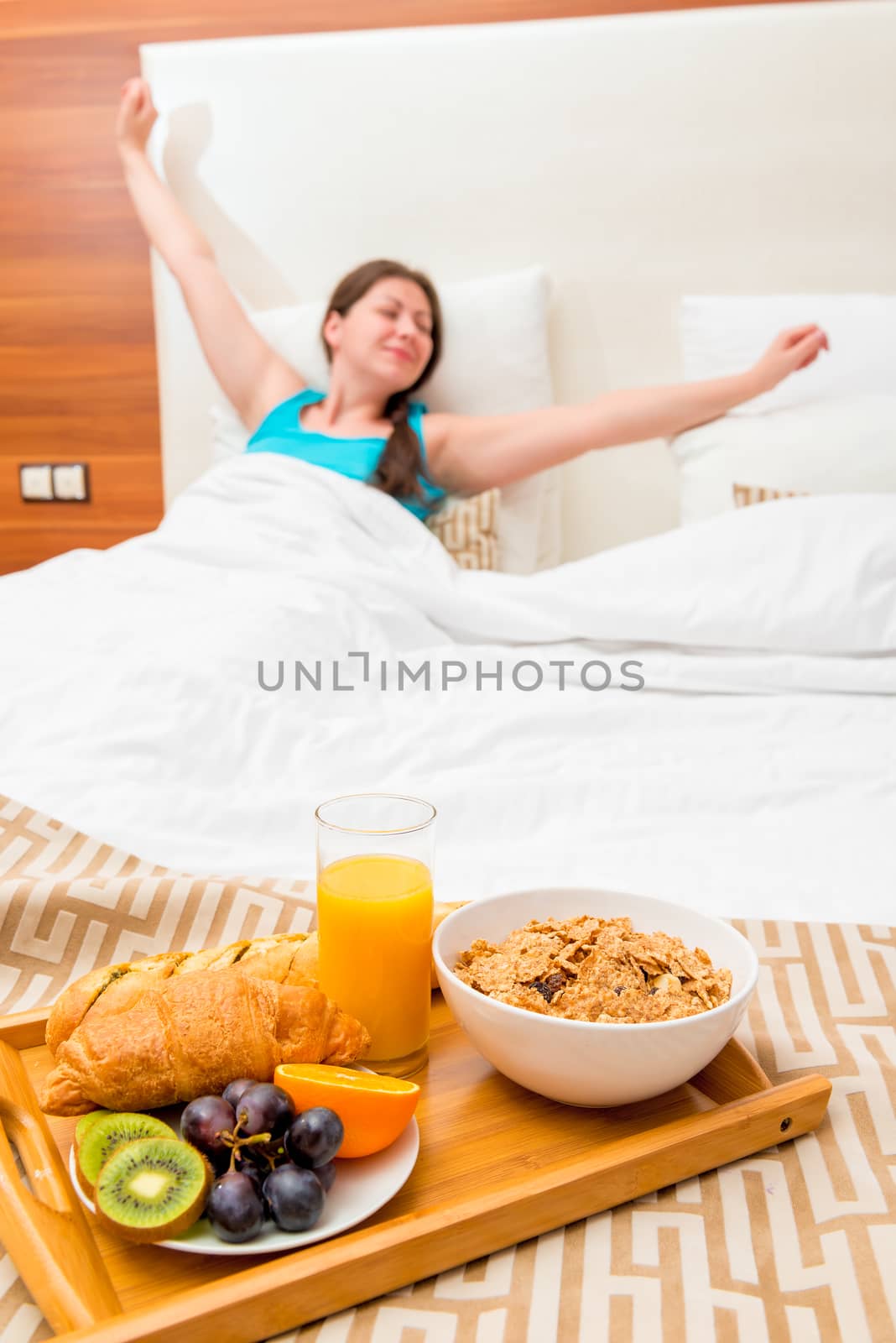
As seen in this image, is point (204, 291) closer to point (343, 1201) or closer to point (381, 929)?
point (381, 929)

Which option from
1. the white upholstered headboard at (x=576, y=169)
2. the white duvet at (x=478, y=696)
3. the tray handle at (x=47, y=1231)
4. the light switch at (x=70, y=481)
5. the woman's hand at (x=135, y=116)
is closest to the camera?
the tray handle at (x=47, y=1231)

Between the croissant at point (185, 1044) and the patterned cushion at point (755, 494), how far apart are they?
4.80ft

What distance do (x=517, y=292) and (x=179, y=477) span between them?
865 millimetres

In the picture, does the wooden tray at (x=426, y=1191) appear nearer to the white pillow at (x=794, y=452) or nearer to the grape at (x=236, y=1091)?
the grape at (x=236, y=1091)

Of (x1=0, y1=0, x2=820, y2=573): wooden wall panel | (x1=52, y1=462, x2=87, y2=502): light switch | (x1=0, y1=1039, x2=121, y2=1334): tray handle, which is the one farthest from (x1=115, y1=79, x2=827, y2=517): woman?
(x1=0, y1=1039, x2=121, y2=1334): tray handle

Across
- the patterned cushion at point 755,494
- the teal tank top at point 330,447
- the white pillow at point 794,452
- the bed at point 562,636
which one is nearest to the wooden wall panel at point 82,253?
the bed at point 562,636

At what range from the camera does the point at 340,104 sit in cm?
226

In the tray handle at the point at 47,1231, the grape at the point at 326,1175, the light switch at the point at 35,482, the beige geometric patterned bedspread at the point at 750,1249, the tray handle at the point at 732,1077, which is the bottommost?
the beige geometric patterned bedspread at the point at 750,1249

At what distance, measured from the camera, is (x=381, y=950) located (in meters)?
0.62

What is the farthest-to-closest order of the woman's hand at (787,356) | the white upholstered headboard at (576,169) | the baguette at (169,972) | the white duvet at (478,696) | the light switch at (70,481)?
the light switch at (70,481) → the white upholstered headboard at (576,169) → the woman's hand at (787,356) → the white duvet at (478,696) → the baguette at (169,972)

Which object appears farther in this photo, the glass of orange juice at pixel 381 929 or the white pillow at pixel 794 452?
the white pillow at pixel 794 452

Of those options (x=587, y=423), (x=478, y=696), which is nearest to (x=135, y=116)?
(x=587, y=423)

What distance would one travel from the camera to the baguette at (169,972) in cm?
59

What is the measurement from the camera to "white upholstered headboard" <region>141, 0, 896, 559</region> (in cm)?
213
